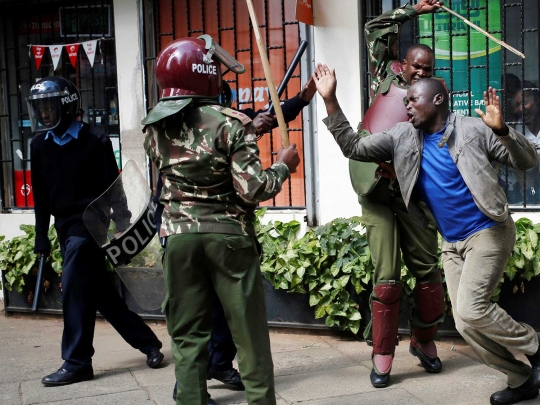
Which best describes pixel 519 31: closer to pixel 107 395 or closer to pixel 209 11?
pixel 209 11

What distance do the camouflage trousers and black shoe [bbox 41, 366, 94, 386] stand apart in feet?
5.55

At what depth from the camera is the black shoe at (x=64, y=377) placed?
527cm

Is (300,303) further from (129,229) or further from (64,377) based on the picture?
(64,377)

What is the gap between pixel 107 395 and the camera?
16.6 feet

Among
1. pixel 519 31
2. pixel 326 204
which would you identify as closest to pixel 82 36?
pixel 326 204

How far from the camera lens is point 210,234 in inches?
147

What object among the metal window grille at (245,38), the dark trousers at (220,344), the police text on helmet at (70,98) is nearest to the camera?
the dark trousers at (220,344)

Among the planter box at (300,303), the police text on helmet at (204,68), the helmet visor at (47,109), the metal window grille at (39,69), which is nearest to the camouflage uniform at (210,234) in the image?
the police text on helmet at (204,68)

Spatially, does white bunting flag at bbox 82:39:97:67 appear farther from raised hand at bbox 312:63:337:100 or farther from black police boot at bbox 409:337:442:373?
black police boot at bbox 409:337:442:373

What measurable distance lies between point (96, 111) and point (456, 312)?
16.4 feet

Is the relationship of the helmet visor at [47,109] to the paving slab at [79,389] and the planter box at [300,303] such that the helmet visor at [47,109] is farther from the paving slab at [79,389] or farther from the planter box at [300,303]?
the paving slab at [79,389]

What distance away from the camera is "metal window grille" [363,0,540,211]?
6480 millimetres

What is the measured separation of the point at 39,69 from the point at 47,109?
3.40 m

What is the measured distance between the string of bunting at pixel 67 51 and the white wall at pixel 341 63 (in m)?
2.43
